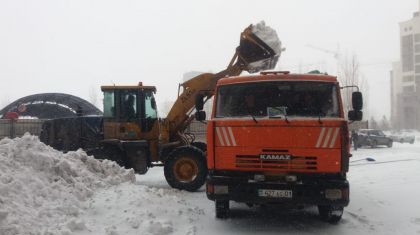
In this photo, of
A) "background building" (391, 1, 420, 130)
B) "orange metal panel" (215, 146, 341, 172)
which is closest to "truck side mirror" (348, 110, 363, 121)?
"orange metal panel" (215, 146, 341, 172)

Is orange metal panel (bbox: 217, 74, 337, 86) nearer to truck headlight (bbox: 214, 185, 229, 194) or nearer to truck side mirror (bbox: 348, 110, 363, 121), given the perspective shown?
truck side mirror (bbox: 348, 110, 363, 121)

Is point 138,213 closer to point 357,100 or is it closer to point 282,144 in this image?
point 282,144

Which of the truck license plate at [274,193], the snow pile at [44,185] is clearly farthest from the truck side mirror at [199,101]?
the snow pile at [44,185]

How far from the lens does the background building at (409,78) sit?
79375mm

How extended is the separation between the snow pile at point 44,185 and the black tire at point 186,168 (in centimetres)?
160

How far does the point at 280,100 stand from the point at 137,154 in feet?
16.2

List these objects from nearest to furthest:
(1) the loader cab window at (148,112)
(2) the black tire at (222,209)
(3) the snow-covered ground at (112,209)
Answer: (3) the snow-covered ground at (112,209), (2) the black tire at (222,209), (1) the loader cab window at (148,112)

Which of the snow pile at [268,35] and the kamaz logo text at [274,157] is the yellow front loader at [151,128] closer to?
the snow pile at [268,35]

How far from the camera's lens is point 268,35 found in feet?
31.3

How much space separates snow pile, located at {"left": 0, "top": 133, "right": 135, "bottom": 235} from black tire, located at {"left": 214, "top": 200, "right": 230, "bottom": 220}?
7.36 ft

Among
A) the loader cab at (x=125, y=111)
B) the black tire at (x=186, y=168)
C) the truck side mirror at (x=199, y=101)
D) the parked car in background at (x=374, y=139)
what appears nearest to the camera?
the truck side mirror at (x=199, y=101)

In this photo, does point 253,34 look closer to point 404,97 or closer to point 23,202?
point 23,202

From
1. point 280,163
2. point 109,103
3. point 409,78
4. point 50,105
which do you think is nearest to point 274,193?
point 280,163

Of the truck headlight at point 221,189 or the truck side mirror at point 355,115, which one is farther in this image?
the truck side mirror at point 355,115
